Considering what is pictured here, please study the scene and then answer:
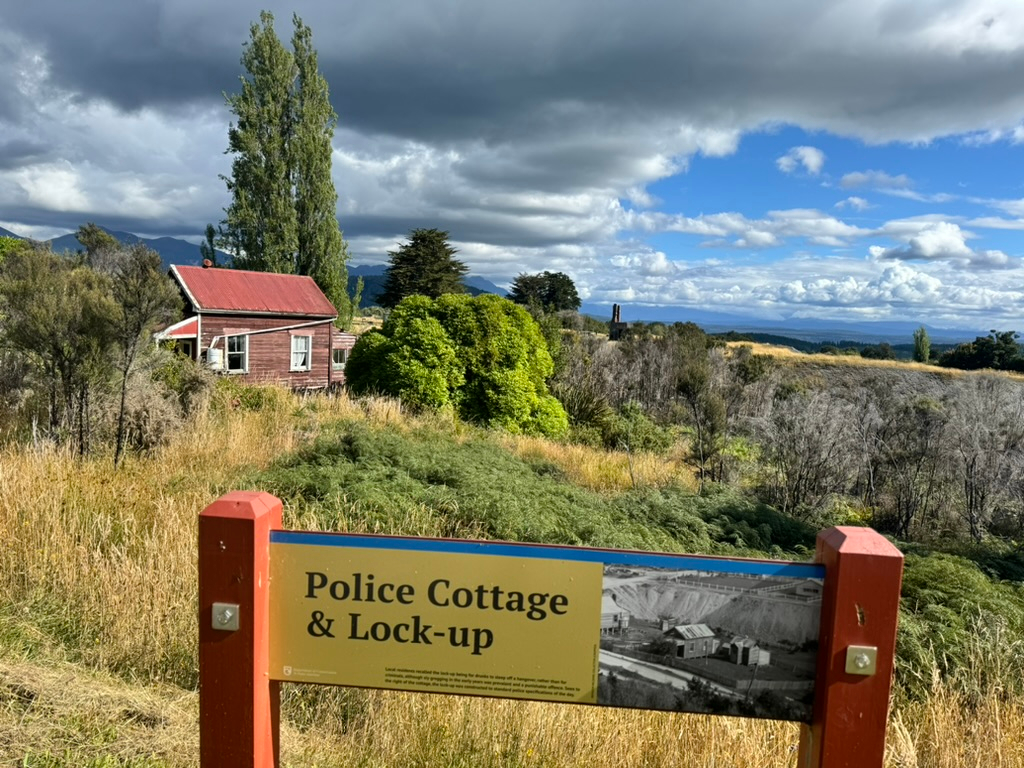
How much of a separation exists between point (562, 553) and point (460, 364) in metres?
13.5

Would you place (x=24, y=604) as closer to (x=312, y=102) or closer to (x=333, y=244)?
(x=333, y=244)

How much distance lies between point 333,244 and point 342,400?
20.7m

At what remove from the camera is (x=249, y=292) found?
24.8 meters

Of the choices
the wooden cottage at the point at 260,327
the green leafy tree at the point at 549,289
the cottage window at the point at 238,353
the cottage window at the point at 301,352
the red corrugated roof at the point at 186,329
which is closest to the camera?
the red corrugated roof at the point at 186,329

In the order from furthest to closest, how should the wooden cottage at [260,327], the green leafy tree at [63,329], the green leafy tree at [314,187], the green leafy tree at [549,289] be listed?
the green leafy tree at [549,289]
the green leafy tree at [314,187]
the wooden cottage at [260,327]
the green leafy tree at [63,329]

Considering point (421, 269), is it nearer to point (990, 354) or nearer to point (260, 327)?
point (260, 327)

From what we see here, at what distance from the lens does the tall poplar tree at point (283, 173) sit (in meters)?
31.9

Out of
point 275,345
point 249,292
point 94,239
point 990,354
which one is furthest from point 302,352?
point 990,354

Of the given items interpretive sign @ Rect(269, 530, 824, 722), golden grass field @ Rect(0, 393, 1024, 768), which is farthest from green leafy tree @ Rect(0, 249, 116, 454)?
interpretive sign @ Rect(269, 530, 824, 722)

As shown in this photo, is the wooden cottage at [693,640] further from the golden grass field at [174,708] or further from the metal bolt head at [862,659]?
the golden grass field at [174,708]

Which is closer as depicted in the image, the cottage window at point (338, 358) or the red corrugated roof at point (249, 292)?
the red corrugated roof at point (249, 292)

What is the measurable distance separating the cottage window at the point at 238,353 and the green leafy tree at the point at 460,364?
955 centimetres

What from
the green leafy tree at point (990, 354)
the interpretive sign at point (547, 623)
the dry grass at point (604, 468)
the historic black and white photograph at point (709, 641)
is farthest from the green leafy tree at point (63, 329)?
the green leafy tree at point (990, 354)

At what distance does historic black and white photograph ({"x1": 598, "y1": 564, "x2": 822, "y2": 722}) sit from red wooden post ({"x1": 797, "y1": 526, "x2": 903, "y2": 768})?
82 millimetres
